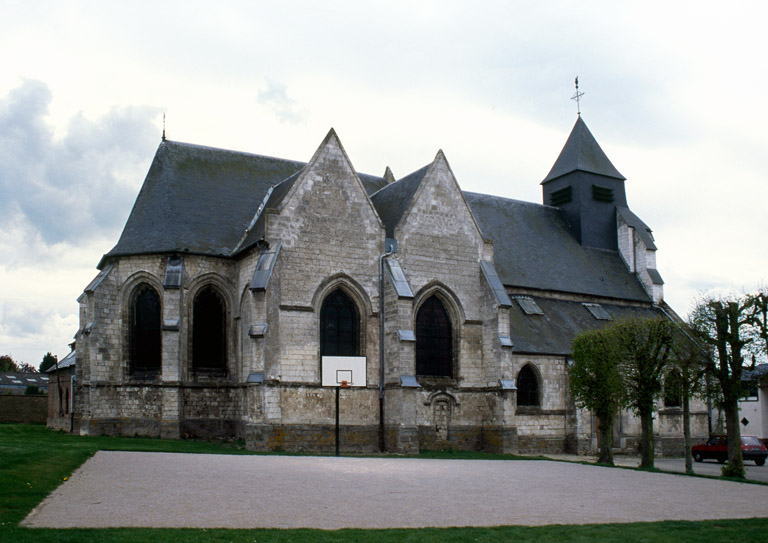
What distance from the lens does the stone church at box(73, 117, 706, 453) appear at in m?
28.8

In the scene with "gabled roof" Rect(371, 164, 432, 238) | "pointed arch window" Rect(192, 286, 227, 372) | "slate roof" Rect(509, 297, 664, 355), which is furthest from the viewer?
"slate roof" Rect(509, 297, 664, 355)

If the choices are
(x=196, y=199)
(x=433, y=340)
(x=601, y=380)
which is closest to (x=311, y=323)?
(x=433, y=340)

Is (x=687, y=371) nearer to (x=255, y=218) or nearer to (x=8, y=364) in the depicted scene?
(x=255, y=218)

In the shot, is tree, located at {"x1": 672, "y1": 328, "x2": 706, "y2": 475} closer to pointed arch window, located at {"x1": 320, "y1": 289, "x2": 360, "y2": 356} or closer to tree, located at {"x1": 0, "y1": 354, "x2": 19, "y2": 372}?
pointed arch window, located at {"x1": 320, "y1": 289, "x2": 360, "y2": 356}

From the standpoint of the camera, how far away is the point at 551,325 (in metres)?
37.8

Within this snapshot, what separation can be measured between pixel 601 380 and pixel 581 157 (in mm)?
20787

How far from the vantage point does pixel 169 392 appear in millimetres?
29812

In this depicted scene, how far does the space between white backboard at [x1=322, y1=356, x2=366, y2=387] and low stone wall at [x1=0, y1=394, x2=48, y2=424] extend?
105 feet

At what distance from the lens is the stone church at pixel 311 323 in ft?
94.5

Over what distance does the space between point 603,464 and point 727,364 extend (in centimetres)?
560

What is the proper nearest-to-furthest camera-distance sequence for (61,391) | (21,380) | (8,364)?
(61,391) → (21,380) → (8,364)

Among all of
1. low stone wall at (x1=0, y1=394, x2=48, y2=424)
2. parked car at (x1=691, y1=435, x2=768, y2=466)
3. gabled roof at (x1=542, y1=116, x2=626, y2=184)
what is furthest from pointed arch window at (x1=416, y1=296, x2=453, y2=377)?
low stone wall at (x1=0, y1=394, x2=48, y2=424)

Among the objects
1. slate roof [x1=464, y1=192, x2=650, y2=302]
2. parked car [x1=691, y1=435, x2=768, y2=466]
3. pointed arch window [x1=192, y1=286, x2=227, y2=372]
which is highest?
slate roof [x1=464, y1=192, x2=650, y2=302]

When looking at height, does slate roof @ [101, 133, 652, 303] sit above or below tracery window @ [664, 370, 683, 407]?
above
